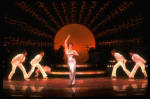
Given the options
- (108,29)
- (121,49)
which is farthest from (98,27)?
(121,49)

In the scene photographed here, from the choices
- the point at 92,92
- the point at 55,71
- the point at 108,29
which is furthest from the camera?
the point at 108,29

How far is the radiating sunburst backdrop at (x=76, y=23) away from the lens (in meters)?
11.9

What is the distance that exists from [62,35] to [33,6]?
2.64 meters

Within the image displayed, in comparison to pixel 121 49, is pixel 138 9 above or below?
above

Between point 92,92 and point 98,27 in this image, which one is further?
point 98,27

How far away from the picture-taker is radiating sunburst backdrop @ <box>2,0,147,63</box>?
11945 millimetres

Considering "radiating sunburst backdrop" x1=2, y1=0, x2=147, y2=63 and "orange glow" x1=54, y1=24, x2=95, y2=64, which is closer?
"radiating sunburst backdrop" x1=2, y1=0, x2=147, y2=63

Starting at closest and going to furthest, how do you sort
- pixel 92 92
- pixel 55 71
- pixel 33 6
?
pixel 92 92 < pixel 55 71 < pixel 33 6

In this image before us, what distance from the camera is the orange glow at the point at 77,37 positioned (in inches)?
513

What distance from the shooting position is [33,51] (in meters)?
12.6

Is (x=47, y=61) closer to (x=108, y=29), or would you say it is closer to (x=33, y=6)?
(x=33, y=6)

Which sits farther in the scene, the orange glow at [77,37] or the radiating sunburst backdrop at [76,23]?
the orange glow at [77,37]

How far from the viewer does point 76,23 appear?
13.3 metres

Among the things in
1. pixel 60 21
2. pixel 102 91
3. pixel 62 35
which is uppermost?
pixel 60 21
